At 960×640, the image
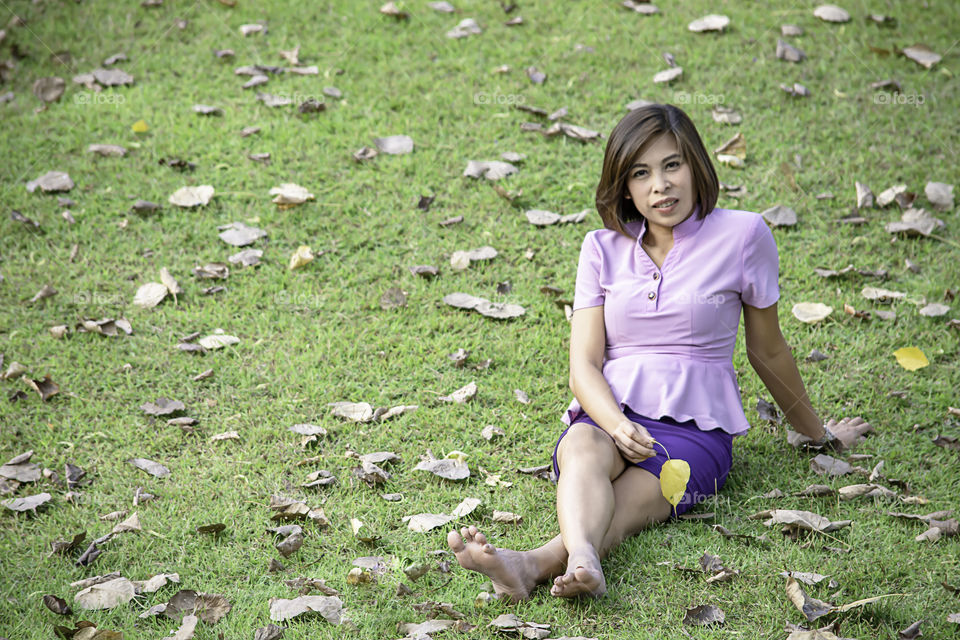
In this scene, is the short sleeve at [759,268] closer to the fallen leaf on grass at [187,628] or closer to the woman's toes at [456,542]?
the woman's toes at [456,542]

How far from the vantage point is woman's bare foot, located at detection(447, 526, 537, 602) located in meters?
2.52

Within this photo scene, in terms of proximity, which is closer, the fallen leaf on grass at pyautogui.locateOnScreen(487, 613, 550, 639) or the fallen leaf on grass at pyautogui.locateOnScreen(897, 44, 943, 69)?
the fallen leaf on grass at pyautogui.locateOnScreen(487, 613, 550, 639)

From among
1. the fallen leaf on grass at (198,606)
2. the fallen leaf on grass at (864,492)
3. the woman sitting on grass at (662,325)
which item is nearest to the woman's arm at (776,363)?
the woman sitting on grass at (662,325)

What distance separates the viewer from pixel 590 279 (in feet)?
10.6

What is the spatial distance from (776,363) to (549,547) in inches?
42.4

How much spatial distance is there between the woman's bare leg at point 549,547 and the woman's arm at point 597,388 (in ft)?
0.33

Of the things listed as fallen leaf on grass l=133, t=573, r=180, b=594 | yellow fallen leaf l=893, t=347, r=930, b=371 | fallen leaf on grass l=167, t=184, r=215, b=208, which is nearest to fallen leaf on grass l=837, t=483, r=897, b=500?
yellow fallen leaf l=893, t=347, r=930, b=371

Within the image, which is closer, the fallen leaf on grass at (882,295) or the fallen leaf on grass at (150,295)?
the fallen leaf on grass at (882,295)

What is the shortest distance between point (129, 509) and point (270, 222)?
6.69 feet

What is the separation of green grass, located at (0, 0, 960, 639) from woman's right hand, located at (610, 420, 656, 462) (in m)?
0.30
